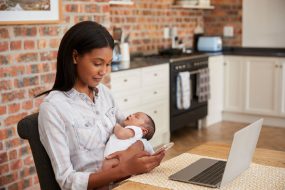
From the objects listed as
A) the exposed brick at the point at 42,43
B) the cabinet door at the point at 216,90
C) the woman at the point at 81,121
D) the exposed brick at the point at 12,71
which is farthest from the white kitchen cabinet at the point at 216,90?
the woman at the point at 81,121

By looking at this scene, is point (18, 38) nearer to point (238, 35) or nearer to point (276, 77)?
point (276, 77)

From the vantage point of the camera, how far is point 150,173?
5.39 feet

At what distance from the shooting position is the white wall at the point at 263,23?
6043mm

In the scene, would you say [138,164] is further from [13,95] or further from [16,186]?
[16,186]

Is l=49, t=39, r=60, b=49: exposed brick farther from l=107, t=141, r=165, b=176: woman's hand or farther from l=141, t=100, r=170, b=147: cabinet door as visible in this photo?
l=107, t=141, r=165, b=176: woman's hand

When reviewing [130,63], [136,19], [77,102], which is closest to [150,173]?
[77,102]

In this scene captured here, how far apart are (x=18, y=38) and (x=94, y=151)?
4.95 feet

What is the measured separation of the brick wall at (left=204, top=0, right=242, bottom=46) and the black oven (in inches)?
40.0

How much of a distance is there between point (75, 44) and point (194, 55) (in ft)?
12.5

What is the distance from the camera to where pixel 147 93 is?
15.2 ft

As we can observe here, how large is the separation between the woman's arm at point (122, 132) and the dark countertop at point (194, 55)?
2143 millimetres

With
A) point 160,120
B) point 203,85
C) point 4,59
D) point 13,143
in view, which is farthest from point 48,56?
point 203,85

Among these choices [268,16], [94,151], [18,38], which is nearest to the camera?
[94,151]

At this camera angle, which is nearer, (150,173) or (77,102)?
(150,173)
